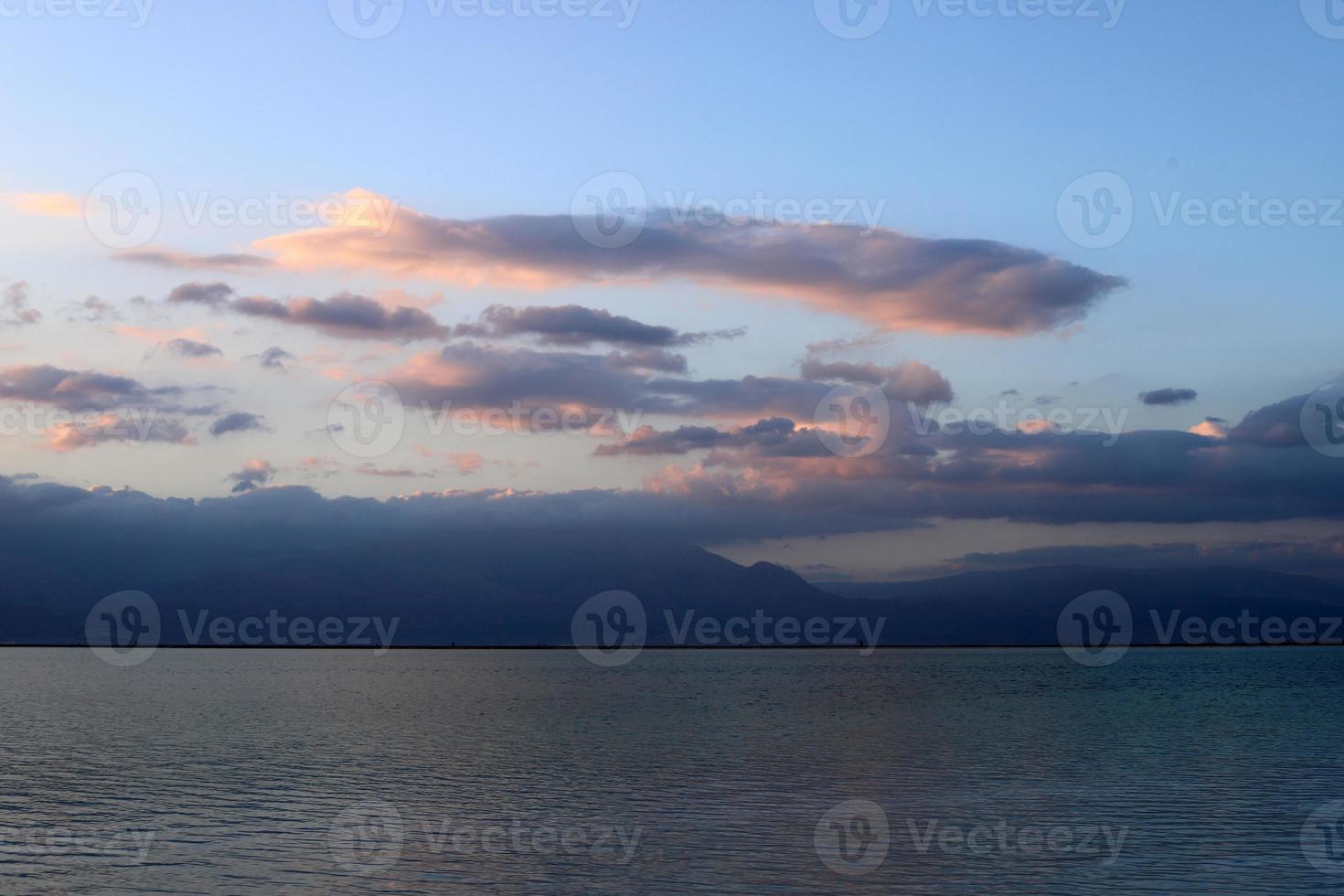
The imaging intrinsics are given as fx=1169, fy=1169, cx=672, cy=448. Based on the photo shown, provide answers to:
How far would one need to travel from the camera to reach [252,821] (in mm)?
38188

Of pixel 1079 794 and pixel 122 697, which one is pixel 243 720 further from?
pixel 1079 794

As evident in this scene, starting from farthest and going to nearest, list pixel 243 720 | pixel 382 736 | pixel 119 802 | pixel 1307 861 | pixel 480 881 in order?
pixel 243 720
pixel 382 736
pixel 119 802
pixel 1307 861
pixel 480 881

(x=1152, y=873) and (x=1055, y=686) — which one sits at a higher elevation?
(x=1152, y=873)

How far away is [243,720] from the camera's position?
8694 centimetres

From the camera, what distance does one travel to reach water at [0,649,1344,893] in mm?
30234

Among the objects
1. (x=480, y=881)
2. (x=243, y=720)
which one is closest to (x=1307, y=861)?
(x=480, y=881)

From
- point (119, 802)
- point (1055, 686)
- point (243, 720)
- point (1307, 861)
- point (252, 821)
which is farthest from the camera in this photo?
point (1055, 686)

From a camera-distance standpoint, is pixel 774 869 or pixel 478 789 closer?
pixel 774 869

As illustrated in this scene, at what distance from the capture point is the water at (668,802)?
99.2 ft

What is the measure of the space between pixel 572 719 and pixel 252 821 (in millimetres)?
52199

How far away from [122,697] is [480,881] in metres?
110

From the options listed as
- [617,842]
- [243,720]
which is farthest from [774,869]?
[243,720]

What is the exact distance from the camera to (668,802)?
4284cm

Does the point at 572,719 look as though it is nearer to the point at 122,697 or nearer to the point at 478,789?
the point at 478,789
